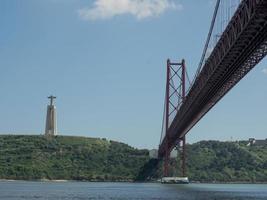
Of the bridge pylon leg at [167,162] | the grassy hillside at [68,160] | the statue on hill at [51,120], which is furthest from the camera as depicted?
the statue on hill at [51,120]

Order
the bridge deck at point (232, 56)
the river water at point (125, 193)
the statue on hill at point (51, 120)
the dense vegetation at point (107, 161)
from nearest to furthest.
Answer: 1. the bridge deck at point (232, 56)
2. the river water at point (125, 193)
3. the dense vegetation at point (107, 161)
4. the statue on hill at point (51, 120)

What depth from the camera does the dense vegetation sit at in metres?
130

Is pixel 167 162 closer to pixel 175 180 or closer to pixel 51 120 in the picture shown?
pixel 175 180

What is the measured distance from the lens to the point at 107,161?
5507 inches

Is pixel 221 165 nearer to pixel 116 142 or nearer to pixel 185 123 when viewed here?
pixel 116 142

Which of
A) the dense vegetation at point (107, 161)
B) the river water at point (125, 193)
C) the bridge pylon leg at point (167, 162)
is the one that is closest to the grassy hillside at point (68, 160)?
the dense vegetation at point (107, 161)

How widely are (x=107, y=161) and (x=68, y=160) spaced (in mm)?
7754

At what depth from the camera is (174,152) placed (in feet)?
339

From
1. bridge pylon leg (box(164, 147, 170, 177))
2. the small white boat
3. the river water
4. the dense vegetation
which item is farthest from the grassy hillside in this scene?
the river water

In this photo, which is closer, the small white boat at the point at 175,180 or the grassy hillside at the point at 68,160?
the small white boat at the point at 175,180

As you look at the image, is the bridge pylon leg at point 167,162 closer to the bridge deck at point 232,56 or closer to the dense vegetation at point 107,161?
the dense vegetation at point 107,161

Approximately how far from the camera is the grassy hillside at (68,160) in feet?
427

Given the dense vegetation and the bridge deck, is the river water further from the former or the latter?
the dense vegetation

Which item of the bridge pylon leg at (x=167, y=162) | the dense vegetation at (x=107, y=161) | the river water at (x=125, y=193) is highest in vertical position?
the dense vegetation at (x=107, y=161)
